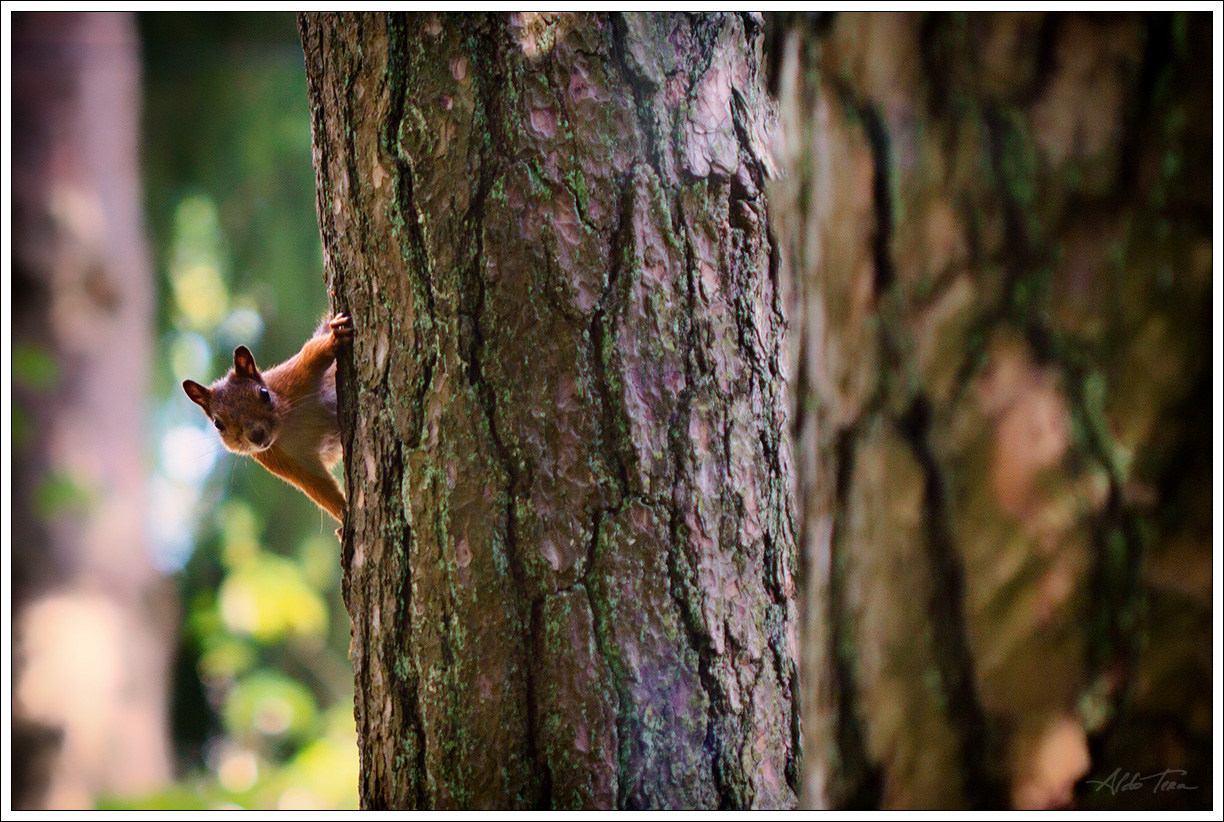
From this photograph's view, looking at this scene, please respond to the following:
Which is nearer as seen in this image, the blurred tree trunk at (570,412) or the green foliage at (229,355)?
the blurred tree trunk at (570,412)

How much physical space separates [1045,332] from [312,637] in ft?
13.3

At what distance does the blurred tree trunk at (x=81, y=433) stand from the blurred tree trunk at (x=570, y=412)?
7.34 feet

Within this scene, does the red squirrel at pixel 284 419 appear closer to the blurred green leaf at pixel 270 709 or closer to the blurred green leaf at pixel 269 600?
the blurred green leaf at pixel 269 600

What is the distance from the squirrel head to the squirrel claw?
844mm

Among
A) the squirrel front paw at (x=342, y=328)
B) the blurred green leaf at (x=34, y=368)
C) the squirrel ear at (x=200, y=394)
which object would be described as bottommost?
the squirrel front paw at (x=342, y=328)

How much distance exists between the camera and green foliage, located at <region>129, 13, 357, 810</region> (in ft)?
11.2

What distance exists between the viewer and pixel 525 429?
1.08 meters

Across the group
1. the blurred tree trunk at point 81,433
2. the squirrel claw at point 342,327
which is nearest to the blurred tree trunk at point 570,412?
the squirrel claw at point 342,327

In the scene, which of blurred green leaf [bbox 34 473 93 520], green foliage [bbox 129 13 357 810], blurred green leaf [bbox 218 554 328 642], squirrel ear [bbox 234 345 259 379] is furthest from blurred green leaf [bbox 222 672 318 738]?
squirrel ear [bbox 234 345 259 379]

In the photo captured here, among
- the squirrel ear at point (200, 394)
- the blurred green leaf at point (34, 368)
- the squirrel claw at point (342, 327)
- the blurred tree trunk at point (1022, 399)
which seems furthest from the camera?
the blurred green leaf at point (34, 368)

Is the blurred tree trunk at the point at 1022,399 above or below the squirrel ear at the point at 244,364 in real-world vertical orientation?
below

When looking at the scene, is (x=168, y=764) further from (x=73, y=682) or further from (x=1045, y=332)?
(x=1045, y=332)

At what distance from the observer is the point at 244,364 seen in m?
2.07

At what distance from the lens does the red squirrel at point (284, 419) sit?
200cm
